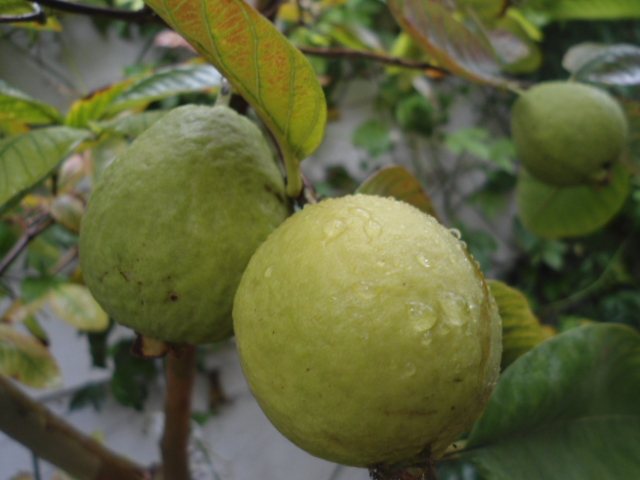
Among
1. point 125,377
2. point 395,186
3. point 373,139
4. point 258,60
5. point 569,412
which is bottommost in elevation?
point 373,139

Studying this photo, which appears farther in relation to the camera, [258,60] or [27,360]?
[27,360]

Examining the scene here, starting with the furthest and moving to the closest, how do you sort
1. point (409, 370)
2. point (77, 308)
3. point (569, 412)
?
point (77, 308) < point (569, 412) < point (409, 370)

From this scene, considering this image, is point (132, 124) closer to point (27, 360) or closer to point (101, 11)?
point (101, 11)

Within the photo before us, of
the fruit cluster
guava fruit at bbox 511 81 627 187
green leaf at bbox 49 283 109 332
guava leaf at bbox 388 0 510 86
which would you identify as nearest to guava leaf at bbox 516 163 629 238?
guava fruit at bbox 511 81 627 187

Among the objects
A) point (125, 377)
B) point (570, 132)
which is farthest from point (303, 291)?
point (125, 377)

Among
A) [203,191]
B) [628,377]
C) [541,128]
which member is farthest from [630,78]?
[203,191]

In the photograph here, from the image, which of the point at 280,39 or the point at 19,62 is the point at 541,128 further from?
the point at 19,62

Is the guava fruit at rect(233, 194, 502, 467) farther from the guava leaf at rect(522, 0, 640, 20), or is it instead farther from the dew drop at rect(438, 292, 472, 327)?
the guava leaf at rect(522, 0, 640, 20)

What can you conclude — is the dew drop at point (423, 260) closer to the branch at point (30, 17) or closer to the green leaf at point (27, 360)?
the branch at point (30, 17)
